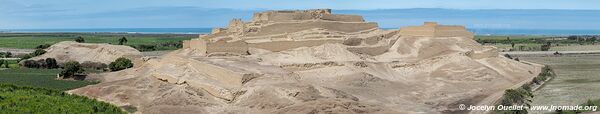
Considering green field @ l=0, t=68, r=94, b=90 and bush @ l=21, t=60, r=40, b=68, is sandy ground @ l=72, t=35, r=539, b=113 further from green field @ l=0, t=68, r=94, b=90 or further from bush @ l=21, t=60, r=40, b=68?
bush @ l=21, t=60, r=40, b=68

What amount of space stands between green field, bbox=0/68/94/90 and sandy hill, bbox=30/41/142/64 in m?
5.60

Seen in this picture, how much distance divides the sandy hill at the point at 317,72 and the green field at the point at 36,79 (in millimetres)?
1958

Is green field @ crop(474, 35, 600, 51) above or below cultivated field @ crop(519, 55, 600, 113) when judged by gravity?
below

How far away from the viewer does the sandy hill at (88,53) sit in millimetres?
49650

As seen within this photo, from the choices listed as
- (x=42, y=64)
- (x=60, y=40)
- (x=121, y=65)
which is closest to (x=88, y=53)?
(x=42, y=64)

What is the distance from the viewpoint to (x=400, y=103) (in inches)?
1118

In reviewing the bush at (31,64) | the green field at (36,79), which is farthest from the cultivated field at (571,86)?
the bush at (31,64)

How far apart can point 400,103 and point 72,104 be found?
42.0ft

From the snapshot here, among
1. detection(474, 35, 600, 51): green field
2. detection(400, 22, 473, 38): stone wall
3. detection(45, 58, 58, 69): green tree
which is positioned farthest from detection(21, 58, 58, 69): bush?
detection(474, 35, 600, 51): green field

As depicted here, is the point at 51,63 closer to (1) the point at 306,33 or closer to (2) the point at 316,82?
(1) the point at 306,33

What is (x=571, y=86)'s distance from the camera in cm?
3397

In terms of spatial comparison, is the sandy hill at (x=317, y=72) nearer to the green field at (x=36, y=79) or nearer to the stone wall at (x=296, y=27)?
the stone wall at (x=296, y=27)

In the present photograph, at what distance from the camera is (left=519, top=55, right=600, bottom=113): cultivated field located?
28923mm

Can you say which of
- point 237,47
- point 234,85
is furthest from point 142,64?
point 234,85
